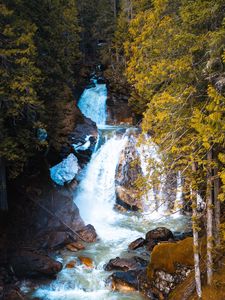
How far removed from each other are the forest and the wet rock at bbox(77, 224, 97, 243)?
0.07 meters

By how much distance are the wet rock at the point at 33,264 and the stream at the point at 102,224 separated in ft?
1.33

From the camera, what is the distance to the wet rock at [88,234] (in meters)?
15.4

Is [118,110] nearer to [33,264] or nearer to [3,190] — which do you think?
[3,190]

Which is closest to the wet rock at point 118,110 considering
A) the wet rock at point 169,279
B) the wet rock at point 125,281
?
the wet rock at point 125,281

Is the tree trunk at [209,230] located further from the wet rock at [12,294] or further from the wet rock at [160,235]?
the wet rock at [12,294]

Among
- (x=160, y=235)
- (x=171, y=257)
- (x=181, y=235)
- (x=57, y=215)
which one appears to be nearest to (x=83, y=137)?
Answer: (x=57, y=215)

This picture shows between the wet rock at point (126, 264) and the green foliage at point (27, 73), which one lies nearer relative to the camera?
the wet rock at point (126, 264)

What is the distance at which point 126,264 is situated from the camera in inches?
484

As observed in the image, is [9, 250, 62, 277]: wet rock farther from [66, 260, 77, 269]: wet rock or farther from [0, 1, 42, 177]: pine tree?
[0, 1, 42, 177]: pine tree

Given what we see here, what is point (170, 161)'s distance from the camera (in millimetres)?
8453

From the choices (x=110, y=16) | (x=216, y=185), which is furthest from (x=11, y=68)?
(x=110, y=16)

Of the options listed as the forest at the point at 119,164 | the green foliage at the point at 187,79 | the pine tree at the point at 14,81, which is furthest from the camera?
the pine tree at the point at 14,81

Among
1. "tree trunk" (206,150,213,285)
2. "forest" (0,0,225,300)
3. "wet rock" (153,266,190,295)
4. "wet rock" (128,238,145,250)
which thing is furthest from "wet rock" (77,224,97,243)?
"tree trunk" (206,150,213,285)

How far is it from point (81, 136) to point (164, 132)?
12515 millimetres
